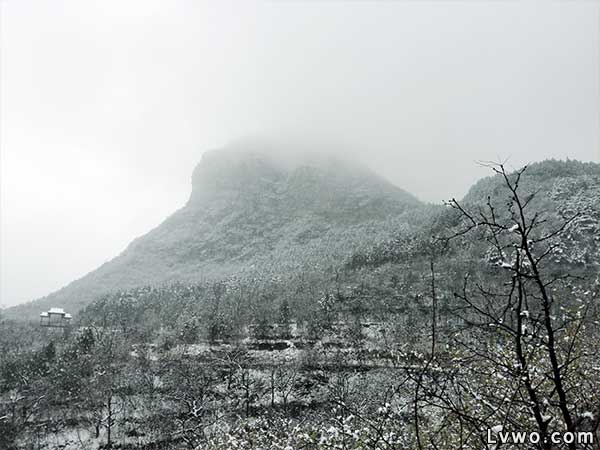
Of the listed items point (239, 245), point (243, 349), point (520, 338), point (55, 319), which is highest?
point (239, 245)

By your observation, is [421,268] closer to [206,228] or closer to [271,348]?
[271,348]

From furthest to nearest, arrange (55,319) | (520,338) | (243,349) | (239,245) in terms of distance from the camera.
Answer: (239,245)
(55,319)
(243,349)
(520,338)

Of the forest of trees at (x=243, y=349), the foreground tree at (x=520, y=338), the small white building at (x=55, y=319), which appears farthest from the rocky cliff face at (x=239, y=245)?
the foreground tree at (x=520, y=338)

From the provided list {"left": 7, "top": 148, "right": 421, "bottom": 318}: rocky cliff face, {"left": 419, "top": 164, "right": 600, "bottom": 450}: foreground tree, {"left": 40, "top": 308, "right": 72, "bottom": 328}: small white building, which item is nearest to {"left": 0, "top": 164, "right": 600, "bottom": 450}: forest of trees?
{"left": 419, "top": 164, "right": 600, "bottom": 450}: foreground tree

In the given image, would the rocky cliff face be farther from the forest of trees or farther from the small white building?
the forest of trees

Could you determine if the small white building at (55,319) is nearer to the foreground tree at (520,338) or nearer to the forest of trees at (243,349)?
the forest of trees at (243,349)

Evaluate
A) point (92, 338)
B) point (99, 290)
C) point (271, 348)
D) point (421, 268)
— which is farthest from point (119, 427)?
point (99, 290)

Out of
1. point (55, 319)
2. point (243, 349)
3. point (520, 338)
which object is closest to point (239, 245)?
point (55, 319)

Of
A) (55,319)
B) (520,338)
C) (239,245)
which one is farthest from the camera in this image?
(239,245)

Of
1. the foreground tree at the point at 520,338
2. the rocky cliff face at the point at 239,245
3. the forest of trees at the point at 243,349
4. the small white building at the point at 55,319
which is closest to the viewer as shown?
the foreground tree at the point at 520,338

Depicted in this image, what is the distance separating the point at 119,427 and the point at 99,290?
9887 cm

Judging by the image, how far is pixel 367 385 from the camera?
46719 millimetres

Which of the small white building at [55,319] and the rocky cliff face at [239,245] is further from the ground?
the rocky cliff face at [239,245]

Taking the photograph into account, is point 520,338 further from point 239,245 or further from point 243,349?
point 239,245
